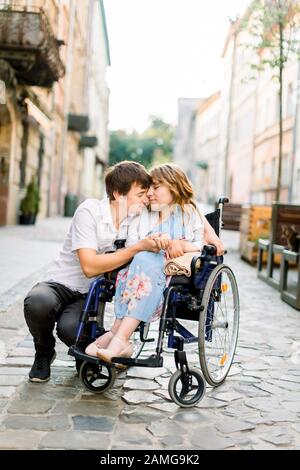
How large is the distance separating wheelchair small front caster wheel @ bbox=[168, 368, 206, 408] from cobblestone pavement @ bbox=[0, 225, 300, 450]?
0.05 m

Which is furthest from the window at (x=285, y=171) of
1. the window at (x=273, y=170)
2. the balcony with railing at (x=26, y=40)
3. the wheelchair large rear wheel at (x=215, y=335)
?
the wheelchair large rear wheel at (x=215, y=335)

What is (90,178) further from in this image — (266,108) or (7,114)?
(7,114)

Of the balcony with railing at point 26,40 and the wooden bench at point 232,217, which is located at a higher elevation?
the balcony with railing at point 26,40

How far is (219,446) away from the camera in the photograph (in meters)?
2.77

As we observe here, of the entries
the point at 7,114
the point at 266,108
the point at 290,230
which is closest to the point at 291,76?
the point at 266,108

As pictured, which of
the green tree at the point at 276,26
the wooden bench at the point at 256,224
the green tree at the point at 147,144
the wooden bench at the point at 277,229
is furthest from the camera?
the green tree at the point at 147,144

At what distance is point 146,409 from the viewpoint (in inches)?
129

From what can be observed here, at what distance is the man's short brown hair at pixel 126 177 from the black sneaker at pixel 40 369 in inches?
40.4

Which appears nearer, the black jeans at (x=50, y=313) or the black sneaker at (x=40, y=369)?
the black jeans at (x=50, y=313)

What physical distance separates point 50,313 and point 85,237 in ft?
A: 1.54

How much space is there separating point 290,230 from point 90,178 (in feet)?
95.8

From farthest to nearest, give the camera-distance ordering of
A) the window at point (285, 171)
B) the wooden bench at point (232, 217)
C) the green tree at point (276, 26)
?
the window at point (285, 171), the wooden bench at point (232, 217), the green tree at point (276, 26)

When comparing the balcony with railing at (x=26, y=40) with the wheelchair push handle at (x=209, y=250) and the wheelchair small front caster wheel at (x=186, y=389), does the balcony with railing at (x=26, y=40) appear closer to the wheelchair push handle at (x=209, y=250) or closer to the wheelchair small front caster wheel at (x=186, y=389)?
the wheelchair push handle at (x=209, y=250)

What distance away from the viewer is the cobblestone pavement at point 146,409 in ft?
9.22
